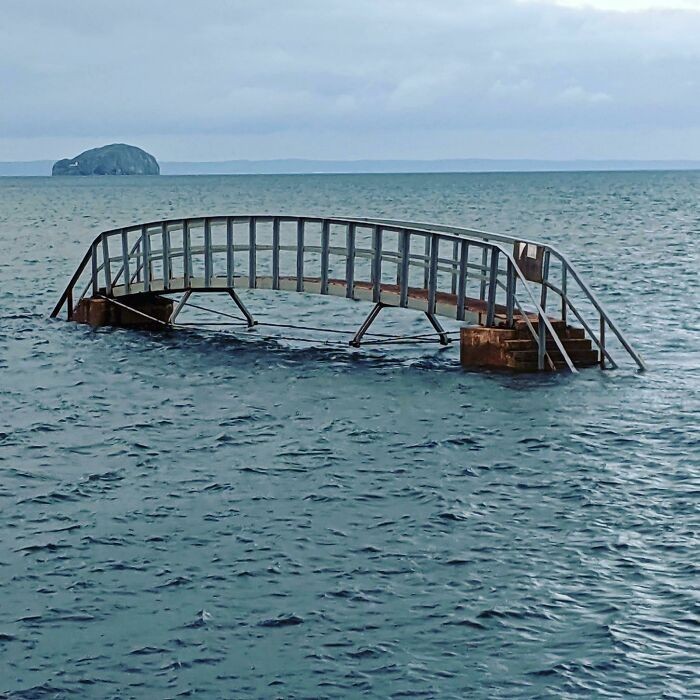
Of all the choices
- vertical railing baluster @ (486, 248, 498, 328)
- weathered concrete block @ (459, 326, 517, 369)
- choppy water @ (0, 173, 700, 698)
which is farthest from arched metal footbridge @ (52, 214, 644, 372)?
choppy water @ (0, 173, 700, 698)

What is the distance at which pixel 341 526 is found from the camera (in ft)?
51.2

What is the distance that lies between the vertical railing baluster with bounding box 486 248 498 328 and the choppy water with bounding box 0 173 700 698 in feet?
5.02

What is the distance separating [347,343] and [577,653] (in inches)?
748

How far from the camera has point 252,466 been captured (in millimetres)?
18688

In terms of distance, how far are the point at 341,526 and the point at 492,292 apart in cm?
1015

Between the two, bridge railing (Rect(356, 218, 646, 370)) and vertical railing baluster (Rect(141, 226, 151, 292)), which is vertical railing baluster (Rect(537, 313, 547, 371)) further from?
vertical railing baluster (Rect(141, 226, 151, 292))

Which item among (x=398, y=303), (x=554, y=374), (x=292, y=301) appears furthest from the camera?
(x=292, y=301)

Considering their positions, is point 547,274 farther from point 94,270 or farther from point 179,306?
point 94,270

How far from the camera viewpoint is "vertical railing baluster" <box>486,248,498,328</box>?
24.8 m

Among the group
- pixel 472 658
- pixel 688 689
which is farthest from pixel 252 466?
pixel 688 689

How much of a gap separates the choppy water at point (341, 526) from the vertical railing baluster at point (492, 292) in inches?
60.3

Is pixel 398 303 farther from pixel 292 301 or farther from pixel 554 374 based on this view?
pixel 292 301

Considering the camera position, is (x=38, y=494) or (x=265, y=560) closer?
(x=265, y=560)

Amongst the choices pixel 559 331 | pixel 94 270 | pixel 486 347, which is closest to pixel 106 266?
pixel 94 270
